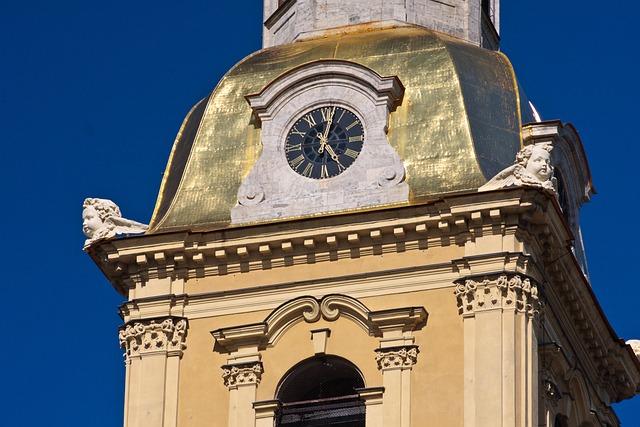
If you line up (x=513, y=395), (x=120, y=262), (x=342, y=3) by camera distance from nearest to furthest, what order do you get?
(x=513, y=395) → (x=120, y=262) → (x=342, y=3)

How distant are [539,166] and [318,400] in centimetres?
511

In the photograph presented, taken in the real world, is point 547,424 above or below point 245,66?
below

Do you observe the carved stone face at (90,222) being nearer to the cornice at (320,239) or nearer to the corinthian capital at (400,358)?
the cornice at (320,239)

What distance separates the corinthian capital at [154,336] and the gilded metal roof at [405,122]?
170cm

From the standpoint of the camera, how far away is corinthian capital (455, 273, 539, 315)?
158 feet

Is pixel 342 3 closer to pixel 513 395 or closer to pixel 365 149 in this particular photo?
pixel 365 149

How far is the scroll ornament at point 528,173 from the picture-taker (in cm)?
4841

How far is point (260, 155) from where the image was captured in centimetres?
5097

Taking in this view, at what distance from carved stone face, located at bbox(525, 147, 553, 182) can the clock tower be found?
32 mm

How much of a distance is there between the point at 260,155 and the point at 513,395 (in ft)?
21.9

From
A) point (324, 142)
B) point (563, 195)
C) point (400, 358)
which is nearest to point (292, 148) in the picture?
point (324, 142)

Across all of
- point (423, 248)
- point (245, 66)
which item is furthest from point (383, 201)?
point (245, 66)

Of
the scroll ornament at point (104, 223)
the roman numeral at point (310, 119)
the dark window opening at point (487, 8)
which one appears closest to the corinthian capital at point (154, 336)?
the scroll ornament at point (104, 223)

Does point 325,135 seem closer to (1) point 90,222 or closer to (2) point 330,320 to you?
(2) point 330,320
